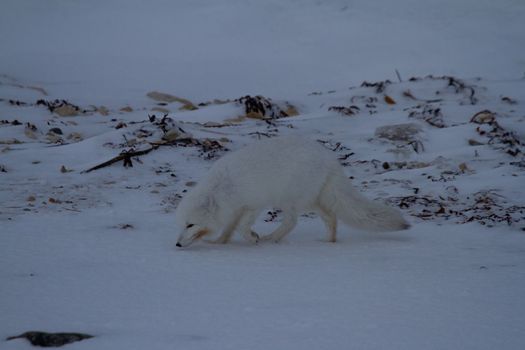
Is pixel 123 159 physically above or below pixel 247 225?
above

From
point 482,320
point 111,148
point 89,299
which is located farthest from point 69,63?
point 482,320

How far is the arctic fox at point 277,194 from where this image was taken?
3500 mm

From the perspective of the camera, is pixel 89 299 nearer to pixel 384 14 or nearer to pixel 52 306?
pixel 52 306

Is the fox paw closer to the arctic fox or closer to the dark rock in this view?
the arctic fox

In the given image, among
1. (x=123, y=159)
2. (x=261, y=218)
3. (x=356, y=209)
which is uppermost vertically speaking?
(x=123, y=159)

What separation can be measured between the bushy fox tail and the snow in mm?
116

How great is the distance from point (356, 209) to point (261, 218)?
1.03 metres

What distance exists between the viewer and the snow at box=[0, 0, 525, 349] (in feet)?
6.30

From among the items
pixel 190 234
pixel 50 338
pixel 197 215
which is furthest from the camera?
pixel 197 215

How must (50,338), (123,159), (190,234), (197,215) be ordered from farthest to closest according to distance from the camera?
(123,159) < (197,215) < (190,234) < (50,338)

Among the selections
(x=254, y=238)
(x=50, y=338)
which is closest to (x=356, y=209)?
(x=254, y=238)

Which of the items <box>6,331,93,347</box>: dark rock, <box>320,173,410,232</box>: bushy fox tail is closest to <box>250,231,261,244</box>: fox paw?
<box>320,173,410,232</box>: bushy fox tail

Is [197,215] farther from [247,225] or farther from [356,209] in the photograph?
[356,209]

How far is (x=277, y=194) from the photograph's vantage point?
361 centimetres
